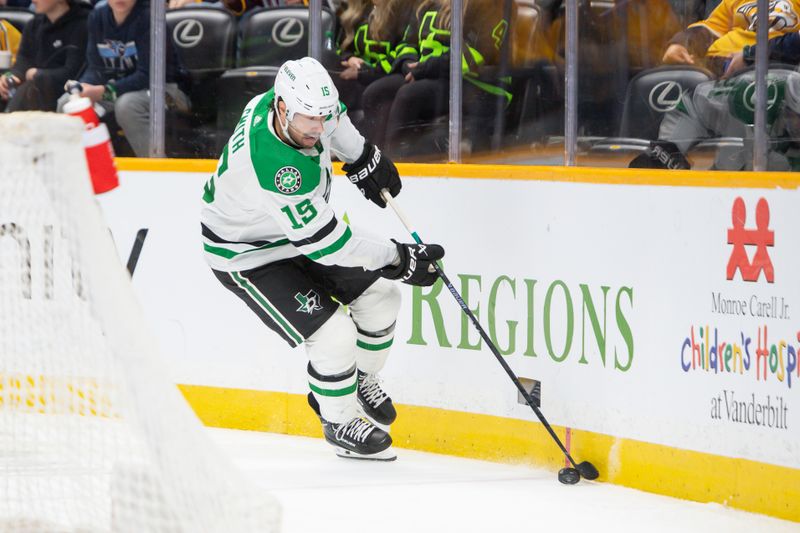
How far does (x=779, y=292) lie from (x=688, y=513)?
670mm

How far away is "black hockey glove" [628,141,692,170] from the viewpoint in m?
4.06

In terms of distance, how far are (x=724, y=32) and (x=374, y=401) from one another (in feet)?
5.51

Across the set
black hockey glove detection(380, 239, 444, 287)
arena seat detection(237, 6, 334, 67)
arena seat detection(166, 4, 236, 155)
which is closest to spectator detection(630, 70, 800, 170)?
black hockey glove detection(380, 239, 444, 287)

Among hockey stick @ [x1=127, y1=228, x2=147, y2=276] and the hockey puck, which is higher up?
hockey stick @ [x1=127, y1=228, x2=147, y2=276]

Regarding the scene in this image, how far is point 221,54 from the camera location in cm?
536

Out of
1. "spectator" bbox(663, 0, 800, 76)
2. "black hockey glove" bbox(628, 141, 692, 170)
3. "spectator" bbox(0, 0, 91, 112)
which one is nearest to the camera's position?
"spectator" bbox(663, 0, 800, 76)

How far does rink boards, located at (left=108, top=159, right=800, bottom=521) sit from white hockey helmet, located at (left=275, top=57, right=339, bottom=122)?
59cm

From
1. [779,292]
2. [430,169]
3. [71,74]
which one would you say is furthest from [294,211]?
[71,74]

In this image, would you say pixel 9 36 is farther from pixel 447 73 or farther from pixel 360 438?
pixel 360 438

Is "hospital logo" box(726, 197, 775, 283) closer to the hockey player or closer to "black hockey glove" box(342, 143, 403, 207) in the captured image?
the hockey player

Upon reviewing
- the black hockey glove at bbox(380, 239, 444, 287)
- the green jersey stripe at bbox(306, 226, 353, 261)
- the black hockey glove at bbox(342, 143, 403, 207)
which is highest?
the black hockey glove at bbox(342, 143, 403, 207)

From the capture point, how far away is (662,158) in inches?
162

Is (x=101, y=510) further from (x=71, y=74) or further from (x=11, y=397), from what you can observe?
(x=71, y=74)

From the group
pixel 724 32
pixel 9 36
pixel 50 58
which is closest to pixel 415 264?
pixel 724 32
